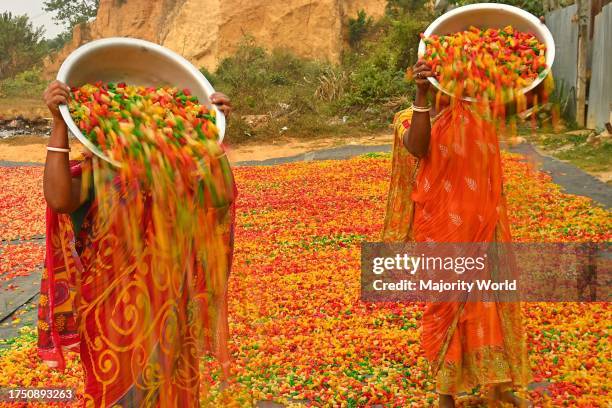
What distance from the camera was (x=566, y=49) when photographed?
17.8 meters

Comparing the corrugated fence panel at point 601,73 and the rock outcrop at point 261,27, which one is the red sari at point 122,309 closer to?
the corrugated fence panel at point 601,73

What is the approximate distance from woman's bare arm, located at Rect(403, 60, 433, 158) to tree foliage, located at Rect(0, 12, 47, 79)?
40.0 meters

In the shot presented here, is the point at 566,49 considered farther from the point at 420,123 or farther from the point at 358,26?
→ the point at 358,26

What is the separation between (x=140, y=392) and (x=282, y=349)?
235 cm

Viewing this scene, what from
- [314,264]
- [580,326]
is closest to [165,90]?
[580,326]

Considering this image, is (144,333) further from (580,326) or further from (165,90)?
(580,326)

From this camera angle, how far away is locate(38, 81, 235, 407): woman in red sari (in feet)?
9.40

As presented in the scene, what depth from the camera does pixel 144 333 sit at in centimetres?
293

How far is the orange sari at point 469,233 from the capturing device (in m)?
3.88

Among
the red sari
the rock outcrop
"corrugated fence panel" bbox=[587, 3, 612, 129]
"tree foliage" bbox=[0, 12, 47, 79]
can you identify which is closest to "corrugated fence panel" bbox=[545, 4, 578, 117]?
"corrugated fence panel" bbox=[587, 3, 612, 129]

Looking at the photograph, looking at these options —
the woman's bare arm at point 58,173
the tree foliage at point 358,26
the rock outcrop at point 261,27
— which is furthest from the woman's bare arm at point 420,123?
the tree foliage at point 358,26

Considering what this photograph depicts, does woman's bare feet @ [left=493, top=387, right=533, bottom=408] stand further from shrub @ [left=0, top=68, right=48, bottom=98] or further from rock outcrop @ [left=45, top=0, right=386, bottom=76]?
shrub @ [left=0, top=68, right=48, bottom=98]

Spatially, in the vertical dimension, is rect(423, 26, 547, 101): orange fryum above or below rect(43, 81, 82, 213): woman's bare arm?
above

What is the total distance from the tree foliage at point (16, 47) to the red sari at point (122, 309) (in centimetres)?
4016
